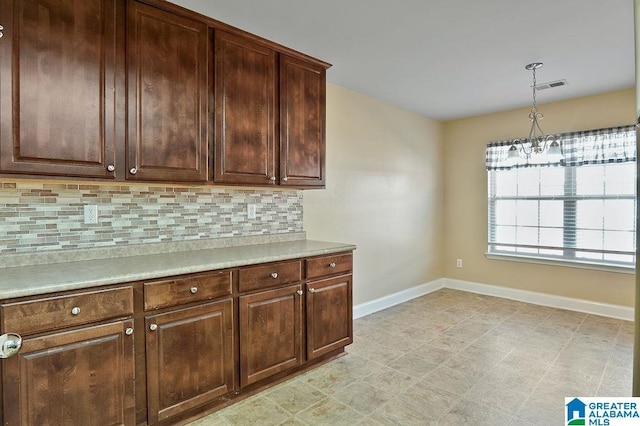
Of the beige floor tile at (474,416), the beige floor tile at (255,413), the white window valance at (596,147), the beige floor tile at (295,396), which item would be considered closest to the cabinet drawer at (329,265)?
the beige floor tile at (295,396)

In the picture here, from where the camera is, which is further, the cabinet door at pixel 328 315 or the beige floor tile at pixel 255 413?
the cabinet door at pixel 328 315

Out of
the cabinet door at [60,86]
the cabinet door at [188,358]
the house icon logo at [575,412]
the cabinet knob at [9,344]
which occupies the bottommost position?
the house icon logo at [575,412]

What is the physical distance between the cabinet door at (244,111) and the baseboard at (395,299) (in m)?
2.02

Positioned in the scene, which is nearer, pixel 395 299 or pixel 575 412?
pixel 575 412

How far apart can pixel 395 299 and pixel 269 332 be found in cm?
248

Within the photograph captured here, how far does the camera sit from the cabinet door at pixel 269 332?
2164mm

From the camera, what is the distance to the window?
3.74 m

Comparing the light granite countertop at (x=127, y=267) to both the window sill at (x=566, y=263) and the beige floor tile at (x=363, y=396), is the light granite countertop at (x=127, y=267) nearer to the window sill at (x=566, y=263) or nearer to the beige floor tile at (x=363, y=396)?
the beige floor tile at (x=363, y=396)

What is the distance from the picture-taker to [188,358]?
1.91 metres

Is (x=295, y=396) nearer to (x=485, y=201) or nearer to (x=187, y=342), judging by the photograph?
(x=187, y=342)

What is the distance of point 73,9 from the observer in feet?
5.73

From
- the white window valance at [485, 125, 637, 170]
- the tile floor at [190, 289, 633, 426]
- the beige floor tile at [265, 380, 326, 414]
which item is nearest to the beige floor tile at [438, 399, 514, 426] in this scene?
the tile floor at [190, 289, 633, 426]

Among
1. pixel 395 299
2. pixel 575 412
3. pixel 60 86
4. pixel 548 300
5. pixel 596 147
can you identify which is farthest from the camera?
pixel 395 299

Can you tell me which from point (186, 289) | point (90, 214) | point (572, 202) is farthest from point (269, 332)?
point (572, 202)
